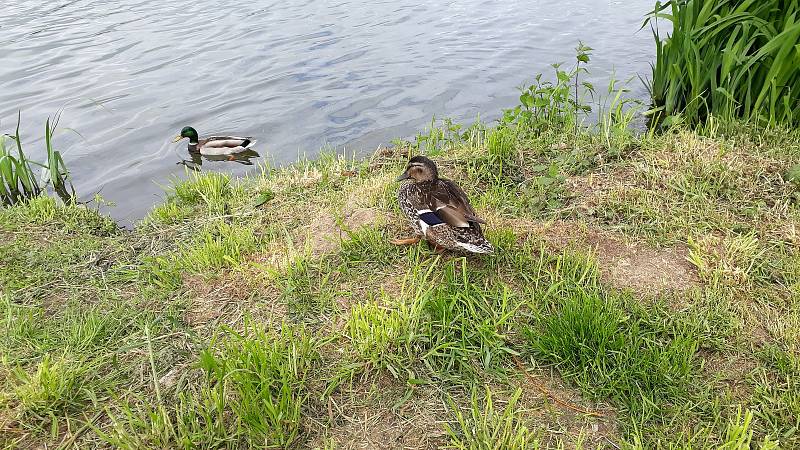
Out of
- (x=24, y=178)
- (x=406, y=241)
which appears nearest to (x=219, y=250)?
(x=406, y=241)

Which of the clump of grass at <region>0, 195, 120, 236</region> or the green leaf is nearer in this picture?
the green leaf

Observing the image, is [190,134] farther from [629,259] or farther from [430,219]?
[629,259]

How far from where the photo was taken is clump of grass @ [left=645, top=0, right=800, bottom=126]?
4414 millimetres

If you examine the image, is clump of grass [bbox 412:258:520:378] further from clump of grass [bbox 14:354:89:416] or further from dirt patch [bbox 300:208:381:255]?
clump of grass [bbox 14:354:89:416]

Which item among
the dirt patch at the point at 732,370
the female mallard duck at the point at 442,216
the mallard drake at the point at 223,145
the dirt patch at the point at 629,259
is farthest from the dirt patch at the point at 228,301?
the mallard drake at the point at 223,145

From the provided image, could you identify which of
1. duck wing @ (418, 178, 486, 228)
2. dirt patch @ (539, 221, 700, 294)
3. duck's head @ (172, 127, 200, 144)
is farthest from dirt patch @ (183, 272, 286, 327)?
duck's head @ (172, 127, 200, 144)

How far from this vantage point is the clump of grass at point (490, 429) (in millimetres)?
2258

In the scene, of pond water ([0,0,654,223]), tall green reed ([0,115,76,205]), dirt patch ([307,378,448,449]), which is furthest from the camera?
pond water ([0,0,654,223])

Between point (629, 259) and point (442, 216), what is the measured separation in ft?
3.80

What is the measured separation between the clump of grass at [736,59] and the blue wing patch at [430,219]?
2.68 meters

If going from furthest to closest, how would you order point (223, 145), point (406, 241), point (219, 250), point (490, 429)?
1. point (223, 145)
2. point (219, 250)
3. point (406, 241)
4. point (490, 429)

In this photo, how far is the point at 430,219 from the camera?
3211 millimetres

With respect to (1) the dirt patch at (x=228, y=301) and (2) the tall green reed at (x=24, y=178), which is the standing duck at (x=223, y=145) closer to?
(2) the tall green reed at (x=24, y=178)

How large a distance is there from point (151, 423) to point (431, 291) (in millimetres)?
1432
